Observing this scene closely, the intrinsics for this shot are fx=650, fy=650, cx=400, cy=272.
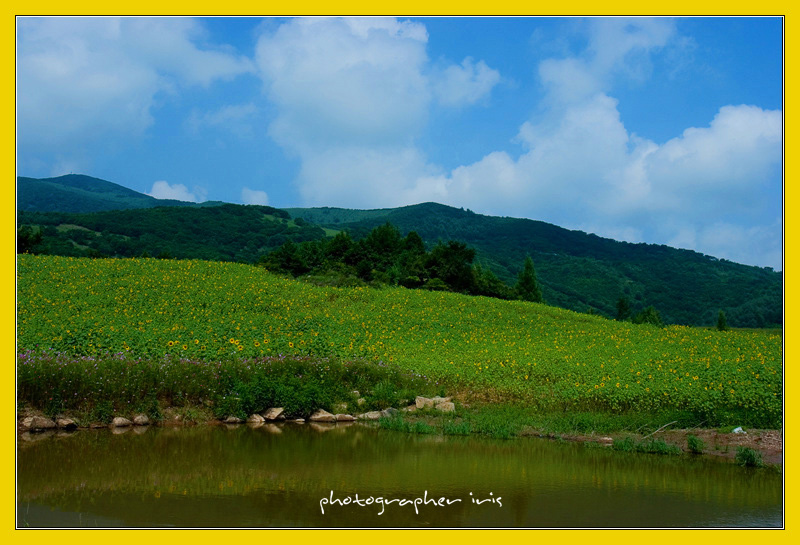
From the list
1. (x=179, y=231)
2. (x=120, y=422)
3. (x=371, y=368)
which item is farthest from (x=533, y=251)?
(x=120, y=422)

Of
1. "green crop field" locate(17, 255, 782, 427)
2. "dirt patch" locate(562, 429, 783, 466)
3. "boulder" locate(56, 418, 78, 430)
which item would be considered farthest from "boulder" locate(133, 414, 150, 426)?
"dirt patch" locate(562, 429, 783, 466)

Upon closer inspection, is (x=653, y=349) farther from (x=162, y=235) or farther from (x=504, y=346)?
(x=162, y=235)

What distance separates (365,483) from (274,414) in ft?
16.4

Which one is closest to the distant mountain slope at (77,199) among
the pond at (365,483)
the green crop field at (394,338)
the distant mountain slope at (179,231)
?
the distant mountain slope at (179,231)

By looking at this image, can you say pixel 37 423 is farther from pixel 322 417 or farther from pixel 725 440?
pixel 725 440

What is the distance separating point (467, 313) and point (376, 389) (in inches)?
399

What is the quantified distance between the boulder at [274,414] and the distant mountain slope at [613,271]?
61.0 m

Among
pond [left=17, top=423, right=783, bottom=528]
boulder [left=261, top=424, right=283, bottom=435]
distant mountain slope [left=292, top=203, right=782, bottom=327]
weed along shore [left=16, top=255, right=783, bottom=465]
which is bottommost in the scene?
pond [left=17, top=423, right=783, bottom=528]

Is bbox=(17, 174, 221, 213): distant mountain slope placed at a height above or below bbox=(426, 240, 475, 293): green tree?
above

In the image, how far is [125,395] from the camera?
1241 centimetres

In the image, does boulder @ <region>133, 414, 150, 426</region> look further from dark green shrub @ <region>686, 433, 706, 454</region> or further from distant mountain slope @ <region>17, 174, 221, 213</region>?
distant mountain slope @ <region>17, 174, 221, 213</region>

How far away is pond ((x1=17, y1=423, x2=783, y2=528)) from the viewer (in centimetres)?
709

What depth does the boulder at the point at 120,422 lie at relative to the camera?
38.7 ft

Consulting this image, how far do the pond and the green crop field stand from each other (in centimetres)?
321
